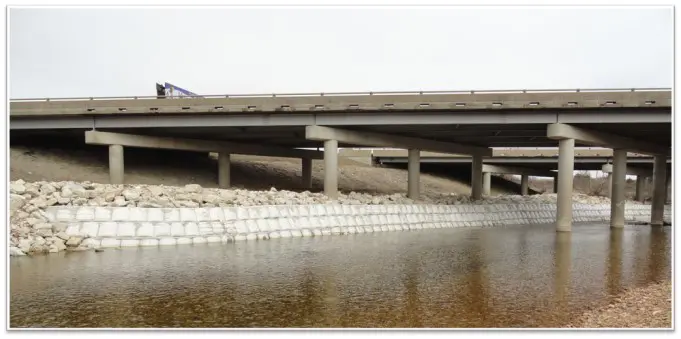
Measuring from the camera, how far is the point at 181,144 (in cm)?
3809

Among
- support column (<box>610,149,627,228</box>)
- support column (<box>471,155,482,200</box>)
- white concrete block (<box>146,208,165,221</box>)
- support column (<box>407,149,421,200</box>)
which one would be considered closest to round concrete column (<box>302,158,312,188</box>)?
support column (<box>407,149,421,200</box>)

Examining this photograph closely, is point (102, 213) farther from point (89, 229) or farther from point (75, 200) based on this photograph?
point (75, 200)

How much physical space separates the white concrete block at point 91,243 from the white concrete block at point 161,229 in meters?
1.86

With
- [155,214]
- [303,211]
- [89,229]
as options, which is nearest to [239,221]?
[155,214]

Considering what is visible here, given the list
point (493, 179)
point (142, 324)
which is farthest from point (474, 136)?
point (493, 179)

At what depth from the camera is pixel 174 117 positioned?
106ft

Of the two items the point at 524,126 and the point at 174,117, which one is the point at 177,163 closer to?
the point at 174,117

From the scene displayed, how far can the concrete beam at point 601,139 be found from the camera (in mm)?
27484

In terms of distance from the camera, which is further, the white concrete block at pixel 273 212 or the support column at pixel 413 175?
the support column at pixel 413 175

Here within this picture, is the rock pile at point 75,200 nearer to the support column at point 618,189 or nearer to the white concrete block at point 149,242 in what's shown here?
the white concrete block at point 149,242

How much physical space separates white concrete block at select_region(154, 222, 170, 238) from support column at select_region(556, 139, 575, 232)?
21.4 metres

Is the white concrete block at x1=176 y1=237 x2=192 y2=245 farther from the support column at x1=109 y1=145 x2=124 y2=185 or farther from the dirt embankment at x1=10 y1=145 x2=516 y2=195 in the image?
the dirt embankment at x1=10 y1=145 x2=516 y2=195

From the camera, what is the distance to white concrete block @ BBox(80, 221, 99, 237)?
16219 mm

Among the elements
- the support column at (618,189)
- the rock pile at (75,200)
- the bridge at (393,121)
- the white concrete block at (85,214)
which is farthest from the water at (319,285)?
the support column at (618,189)
